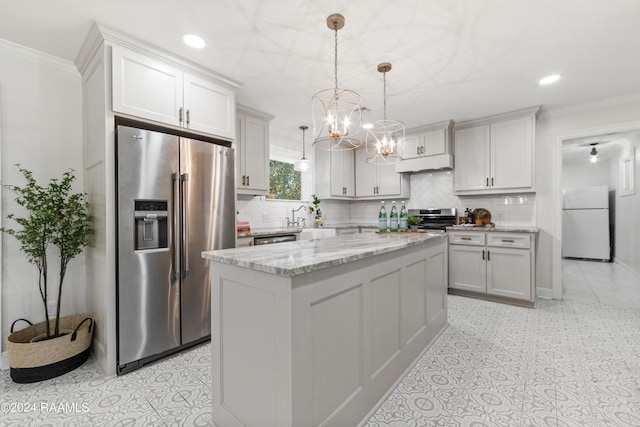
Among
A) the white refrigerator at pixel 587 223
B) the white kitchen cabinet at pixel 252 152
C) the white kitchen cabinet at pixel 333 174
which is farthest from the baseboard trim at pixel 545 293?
the white refrigerator at pixel 587 223

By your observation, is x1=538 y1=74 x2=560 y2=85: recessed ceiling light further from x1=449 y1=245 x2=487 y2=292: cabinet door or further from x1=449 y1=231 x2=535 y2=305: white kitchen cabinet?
x1=449 y1=245 x2=487 y2=292: cabinet door

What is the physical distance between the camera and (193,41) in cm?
225

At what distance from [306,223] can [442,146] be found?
245cm

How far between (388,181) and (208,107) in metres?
3.33

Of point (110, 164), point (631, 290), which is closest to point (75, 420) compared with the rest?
point (110, 164)

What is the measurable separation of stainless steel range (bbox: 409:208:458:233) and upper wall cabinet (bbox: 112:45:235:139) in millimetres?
3270

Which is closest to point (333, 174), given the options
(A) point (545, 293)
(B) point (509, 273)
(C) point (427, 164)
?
(C) point (427, 164)

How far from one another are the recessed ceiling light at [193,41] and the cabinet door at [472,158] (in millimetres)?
3631

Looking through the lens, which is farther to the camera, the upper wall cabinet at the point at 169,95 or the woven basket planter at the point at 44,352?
the upper wall cabinet at the point at 169,95

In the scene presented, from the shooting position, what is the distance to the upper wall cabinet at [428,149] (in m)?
4.31

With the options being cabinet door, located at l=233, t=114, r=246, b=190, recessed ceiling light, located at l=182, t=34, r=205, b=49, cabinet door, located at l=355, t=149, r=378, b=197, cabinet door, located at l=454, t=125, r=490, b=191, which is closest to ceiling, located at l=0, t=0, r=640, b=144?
recessed ceiling light, located at l=182, t=34, r=205, b=49

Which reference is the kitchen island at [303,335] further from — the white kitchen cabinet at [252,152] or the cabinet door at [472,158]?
the cabinet door at [472,158]

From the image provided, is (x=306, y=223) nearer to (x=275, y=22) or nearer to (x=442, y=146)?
(x=442, y=146)

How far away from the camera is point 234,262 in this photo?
138 centimetres
